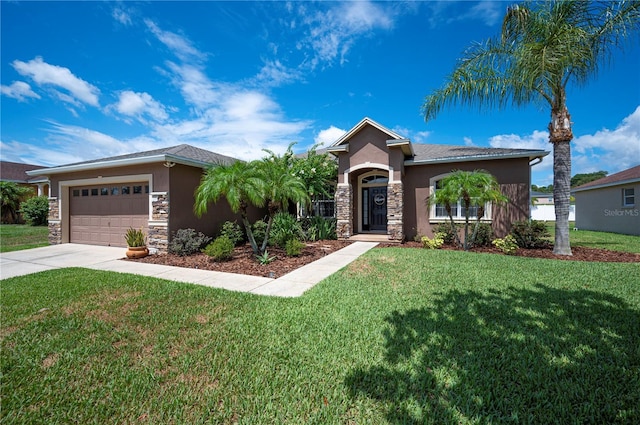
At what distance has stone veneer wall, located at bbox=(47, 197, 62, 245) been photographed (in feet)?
38.1

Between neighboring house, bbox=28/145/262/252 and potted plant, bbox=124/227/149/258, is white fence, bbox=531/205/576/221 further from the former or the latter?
potted plant, bbox=124/227/149/258

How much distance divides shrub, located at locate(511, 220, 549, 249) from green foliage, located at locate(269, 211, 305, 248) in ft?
28.4

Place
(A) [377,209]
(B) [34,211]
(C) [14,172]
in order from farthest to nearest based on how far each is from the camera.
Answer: (C) [14,172] < (B) [34,211] < (A) [377,209]

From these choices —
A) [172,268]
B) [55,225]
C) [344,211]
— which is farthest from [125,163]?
[344,211]

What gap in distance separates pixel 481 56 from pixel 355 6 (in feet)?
16.4

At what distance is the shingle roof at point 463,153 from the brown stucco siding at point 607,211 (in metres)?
11.5

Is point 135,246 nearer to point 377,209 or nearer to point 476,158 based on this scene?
point 377,209

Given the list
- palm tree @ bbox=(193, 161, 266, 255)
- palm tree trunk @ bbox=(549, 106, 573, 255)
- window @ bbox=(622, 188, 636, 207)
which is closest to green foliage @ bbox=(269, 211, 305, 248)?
palm tree @ bbox=(193, 161, 266, 255)

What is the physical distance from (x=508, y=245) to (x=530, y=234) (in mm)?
1186

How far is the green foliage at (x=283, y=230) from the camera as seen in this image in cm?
1050

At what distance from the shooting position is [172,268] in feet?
23.9

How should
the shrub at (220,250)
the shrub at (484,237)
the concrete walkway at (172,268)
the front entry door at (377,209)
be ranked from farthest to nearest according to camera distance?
the front entry door at (377,209) < the shrub at (484,237) < the shrub at (220,250) < the concrete walkway at (172,268)

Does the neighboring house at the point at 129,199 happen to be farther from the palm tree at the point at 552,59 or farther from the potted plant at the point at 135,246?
the palm tree at the point at 552,59

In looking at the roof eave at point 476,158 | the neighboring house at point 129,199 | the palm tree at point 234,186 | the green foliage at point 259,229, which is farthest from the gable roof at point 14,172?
the roof eave at point 476,158
